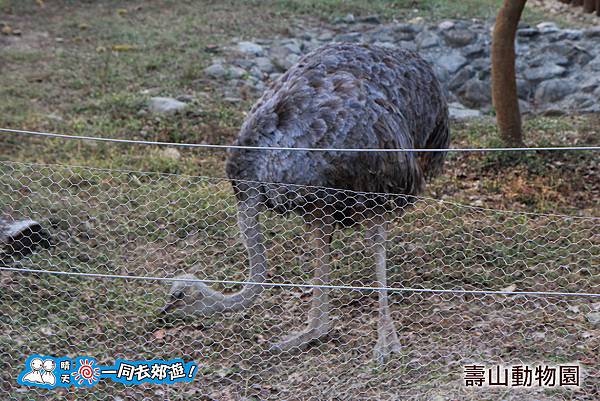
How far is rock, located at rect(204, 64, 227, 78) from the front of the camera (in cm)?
910

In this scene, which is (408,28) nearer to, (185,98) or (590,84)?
(590,84)

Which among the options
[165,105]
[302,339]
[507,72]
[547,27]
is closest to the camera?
[302,339]

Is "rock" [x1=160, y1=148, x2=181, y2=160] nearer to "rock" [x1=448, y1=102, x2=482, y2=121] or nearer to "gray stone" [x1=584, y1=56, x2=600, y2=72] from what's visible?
"rock" [x1=448, y1=102, x2=482, y2=121]

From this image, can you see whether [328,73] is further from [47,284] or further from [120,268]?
[47,284]

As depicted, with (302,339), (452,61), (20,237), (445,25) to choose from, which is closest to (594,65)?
(452,61)

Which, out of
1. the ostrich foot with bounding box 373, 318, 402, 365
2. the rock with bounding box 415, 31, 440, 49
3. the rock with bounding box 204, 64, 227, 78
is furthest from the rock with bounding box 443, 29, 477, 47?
the ostrich foot with bounding box 373, 318, 402, 365

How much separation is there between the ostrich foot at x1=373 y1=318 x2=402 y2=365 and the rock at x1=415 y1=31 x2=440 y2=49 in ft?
19.8

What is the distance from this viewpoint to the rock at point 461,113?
818cm

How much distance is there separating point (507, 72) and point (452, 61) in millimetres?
2642

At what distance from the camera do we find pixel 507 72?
22.8 ft

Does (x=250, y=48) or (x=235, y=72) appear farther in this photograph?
(x=250, y=48)

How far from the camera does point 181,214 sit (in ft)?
18.5

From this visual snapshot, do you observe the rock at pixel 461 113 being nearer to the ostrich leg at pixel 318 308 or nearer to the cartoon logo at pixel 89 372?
the ostrich leg at pixel 318 308

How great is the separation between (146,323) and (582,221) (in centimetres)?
275
